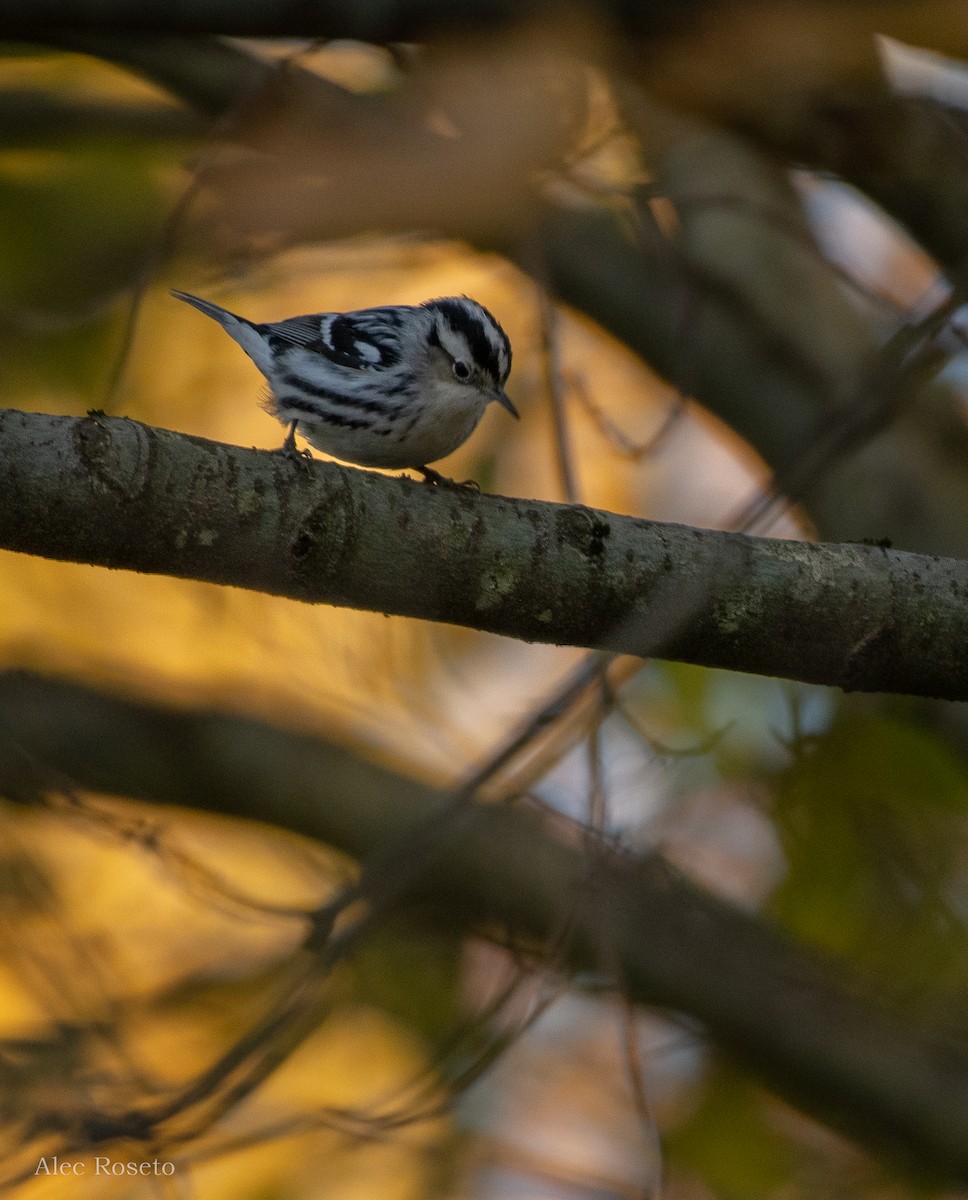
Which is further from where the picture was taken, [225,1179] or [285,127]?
[285,127]

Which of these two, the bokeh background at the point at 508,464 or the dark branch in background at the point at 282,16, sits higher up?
the dark branch in background at the point at 282,16

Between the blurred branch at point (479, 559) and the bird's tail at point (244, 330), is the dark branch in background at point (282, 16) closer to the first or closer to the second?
the bird's tail at point (244, 330)

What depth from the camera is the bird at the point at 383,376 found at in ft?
15.0

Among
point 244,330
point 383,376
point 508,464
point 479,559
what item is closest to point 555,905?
point 508,464

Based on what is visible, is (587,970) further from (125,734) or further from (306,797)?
(125,734)

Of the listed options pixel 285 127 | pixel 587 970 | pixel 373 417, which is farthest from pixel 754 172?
pixel 587 970

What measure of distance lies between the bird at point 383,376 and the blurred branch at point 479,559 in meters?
1.24

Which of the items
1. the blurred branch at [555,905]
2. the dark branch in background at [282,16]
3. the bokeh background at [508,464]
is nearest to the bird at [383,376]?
the bokeh background at [508,464]

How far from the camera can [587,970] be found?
6055 mm

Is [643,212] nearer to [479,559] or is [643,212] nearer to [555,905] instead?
[479,559]

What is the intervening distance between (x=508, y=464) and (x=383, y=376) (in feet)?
6.73

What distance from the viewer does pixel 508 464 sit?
6664 mm

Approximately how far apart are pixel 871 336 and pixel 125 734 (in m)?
4.20

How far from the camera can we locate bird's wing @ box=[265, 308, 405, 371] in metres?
4.83
